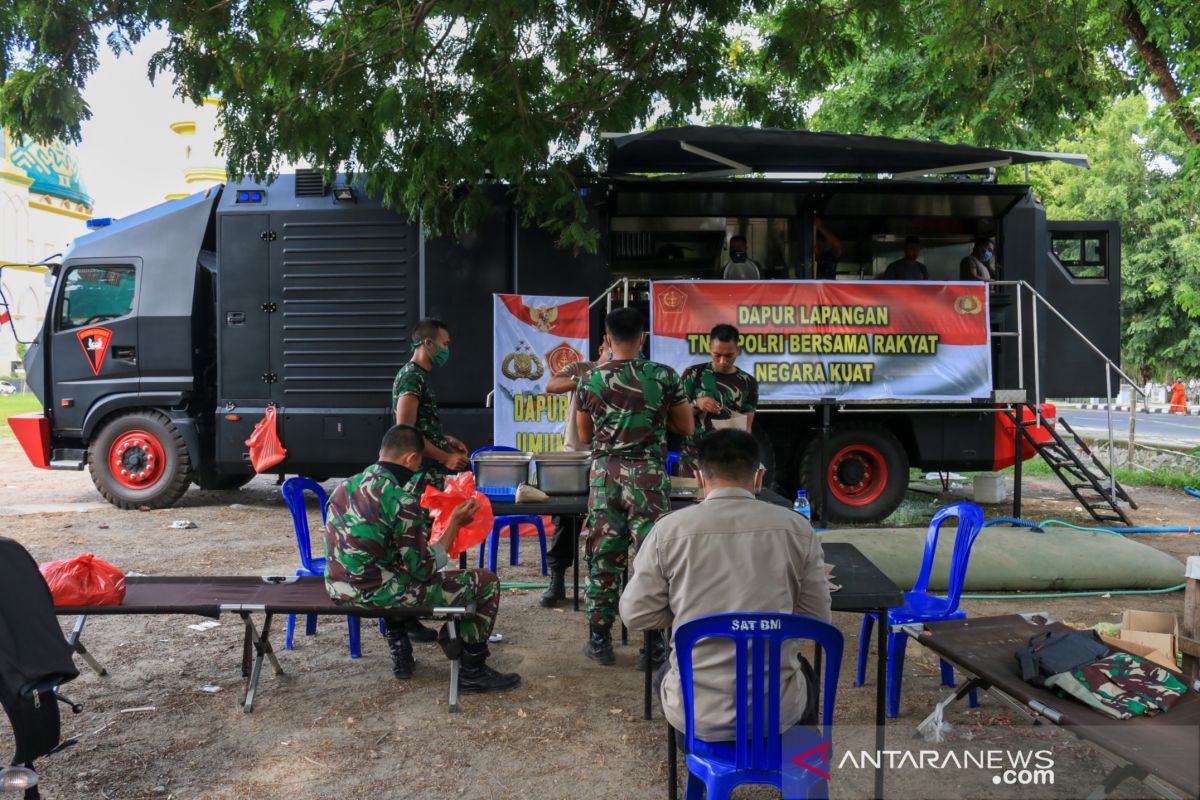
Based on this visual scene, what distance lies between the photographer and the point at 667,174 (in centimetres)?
858

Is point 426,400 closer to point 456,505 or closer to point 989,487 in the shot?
point 456,505

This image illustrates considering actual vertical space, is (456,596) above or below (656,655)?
above

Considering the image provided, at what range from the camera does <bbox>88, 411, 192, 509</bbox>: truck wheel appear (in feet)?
30.1

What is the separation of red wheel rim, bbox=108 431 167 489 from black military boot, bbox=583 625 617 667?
21.2 ft

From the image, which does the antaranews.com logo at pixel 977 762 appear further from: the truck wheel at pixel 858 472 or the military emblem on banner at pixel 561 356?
the military emblem on banner at pixel 561 356

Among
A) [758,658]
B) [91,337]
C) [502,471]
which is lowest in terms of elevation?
[758,658]

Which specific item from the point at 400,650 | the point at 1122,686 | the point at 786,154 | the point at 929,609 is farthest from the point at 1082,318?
the point at 400,650

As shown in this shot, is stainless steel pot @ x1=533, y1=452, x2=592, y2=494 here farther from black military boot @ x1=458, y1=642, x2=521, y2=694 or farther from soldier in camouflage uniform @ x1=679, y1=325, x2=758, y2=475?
black military boot @ x1=458, y1=642, x2=521, y2=694

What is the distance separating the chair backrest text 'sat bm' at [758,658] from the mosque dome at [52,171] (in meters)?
43.6

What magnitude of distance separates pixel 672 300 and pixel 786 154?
157 cm

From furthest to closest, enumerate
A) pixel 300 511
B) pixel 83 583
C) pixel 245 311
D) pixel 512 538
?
pixel 245 311, pixel 512 538, pixel 300 511, pixel 83 583

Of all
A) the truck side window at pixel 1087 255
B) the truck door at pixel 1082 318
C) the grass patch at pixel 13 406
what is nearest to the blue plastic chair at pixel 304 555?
the truck door at pixel 1082 318

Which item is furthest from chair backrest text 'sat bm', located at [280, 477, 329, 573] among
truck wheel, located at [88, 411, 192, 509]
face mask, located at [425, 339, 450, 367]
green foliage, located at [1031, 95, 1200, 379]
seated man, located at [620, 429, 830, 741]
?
green foliage, located at [1031, 95, 1200, 379]

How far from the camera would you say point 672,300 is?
8016 mm
